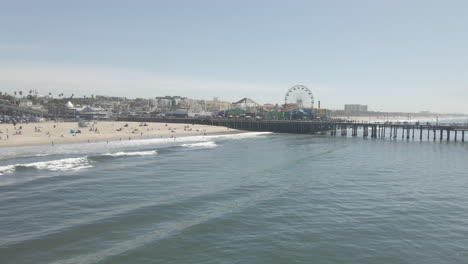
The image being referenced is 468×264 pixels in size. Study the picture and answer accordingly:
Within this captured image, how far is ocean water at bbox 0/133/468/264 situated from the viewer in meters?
16.0

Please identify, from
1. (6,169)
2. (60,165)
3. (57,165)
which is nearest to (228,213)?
(60,165)

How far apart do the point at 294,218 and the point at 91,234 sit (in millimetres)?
11749

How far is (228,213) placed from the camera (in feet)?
71.0

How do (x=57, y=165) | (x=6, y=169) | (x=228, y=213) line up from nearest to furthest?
(x=228, y=213), (x=6, y=169), (x=57, y=165)

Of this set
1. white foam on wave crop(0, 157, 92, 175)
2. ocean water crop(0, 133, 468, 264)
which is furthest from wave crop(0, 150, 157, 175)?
ocean water crop(0, 133, 468, 264)

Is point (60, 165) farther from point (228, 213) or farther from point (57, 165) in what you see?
point (228, 213)

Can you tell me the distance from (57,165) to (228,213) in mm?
25645

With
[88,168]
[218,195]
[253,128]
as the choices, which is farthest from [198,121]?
[218,195]

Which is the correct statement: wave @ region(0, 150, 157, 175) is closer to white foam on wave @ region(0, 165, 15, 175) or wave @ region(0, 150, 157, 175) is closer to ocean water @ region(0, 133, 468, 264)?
white foam on wave @ region(0, 165, 15, 175)

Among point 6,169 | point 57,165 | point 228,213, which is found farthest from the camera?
point 57,165

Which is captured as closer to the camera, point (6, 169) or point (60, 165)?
point (6, 169)

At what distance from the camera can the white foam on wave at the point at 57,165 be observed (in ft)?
117

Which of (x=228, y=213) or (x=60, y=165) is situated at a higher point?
(x=60, y=165)

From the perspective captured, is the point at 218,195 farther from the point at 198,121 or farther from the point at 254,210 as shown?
the point at 198,121
